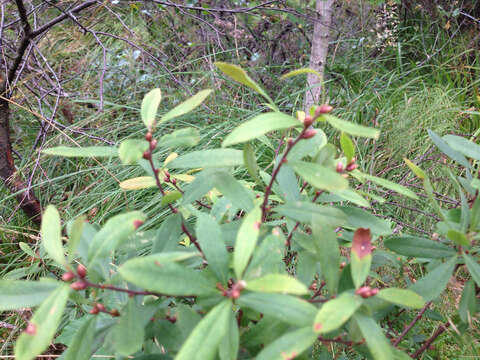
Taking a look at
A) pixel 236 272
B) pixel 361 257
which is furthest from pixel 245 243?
pixel 361 257

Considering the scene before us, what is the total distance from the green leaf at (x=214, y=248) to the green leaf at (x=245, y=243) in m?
0.03

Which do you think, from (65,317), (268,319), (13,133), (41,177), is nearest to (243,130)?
(268,319)

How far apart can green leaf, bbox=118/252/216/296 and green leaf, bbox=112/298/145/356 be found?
0.25 ft

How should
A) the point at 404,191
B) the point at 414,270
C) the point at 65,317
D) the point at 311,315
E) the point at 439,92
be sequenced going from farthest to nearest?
the point at 439,92
the point at 414,270
the point at 65,317
the point at 404,191
the point at 311,315

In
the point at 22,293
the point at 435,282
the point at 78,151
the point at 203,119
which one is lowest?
the point at 203,119

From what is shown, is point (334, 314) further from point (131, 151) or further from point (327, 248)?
point (131, 151)

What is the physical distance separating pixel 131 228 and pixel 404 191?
0.35 metres

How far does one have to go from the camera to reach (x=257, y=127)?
0.37m

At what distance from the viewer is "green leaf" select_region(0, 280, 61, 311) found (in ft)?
1.23

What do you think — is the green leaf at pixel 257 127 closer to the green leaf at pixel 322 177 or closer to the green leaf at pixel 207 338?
the green leaf at pixel 322 177

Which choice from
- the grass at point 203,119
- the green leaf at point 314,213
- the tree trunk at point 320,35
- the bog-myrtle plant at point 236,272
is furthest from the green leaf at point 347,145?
the tree trunk at point 320,35

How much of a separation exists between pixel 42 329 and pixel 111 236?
0.10 meters

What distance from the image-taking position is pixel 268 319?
429mm

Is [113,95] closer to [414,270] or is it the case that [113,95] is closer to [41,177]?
[41,177]
